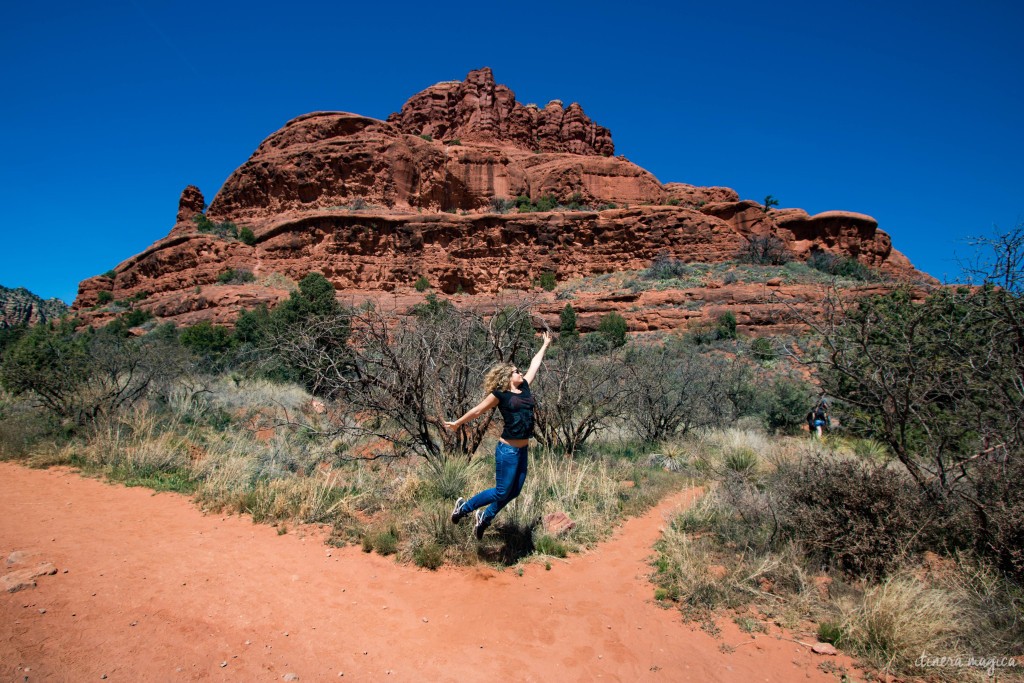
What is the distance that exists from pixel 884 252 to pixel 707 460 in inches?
1817

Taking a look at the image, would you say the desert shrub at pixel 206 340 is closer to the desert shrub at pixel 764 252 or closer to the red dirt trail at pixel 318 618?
the red dirt trail at pixel 318 618

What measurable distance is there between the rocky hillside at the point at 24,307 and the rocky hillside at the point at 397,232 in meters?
25.7

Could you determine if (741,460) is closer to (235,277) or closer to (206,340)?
(206,340)

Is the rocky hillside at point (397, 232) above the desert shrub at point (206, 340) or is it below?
above

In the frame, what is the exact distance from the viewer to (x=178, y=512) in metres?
5.04

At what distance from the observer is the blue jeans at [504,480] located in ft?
13.2

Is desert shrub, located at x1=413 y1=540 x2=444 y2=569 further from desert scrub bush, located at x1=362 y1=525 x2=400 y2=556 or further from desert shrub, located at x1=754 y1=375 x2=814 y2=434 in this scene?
desert shrub, located at x1=754 y1=375 x2=814 y2=434

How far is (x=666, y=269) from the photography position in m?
36.2

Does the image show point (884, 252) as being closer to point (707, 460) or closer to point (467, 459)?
point (707, 460)

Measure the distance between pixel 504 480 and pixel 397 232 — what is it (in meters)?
38.9

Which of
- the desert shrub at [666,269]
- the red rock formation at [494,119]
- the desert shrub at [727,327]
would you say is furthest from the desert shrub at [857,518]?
the red rock formation at [494,119]

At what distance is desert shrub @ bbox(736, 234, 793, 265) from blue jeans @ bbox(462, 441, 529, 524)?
127ft

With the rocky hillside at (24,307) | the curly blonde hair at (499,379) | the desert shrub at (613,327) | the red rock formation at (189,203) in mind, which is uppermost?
the red rock formation at (189,203)

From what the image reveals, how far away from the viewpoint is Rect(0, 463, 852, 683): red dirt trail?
2.75m
